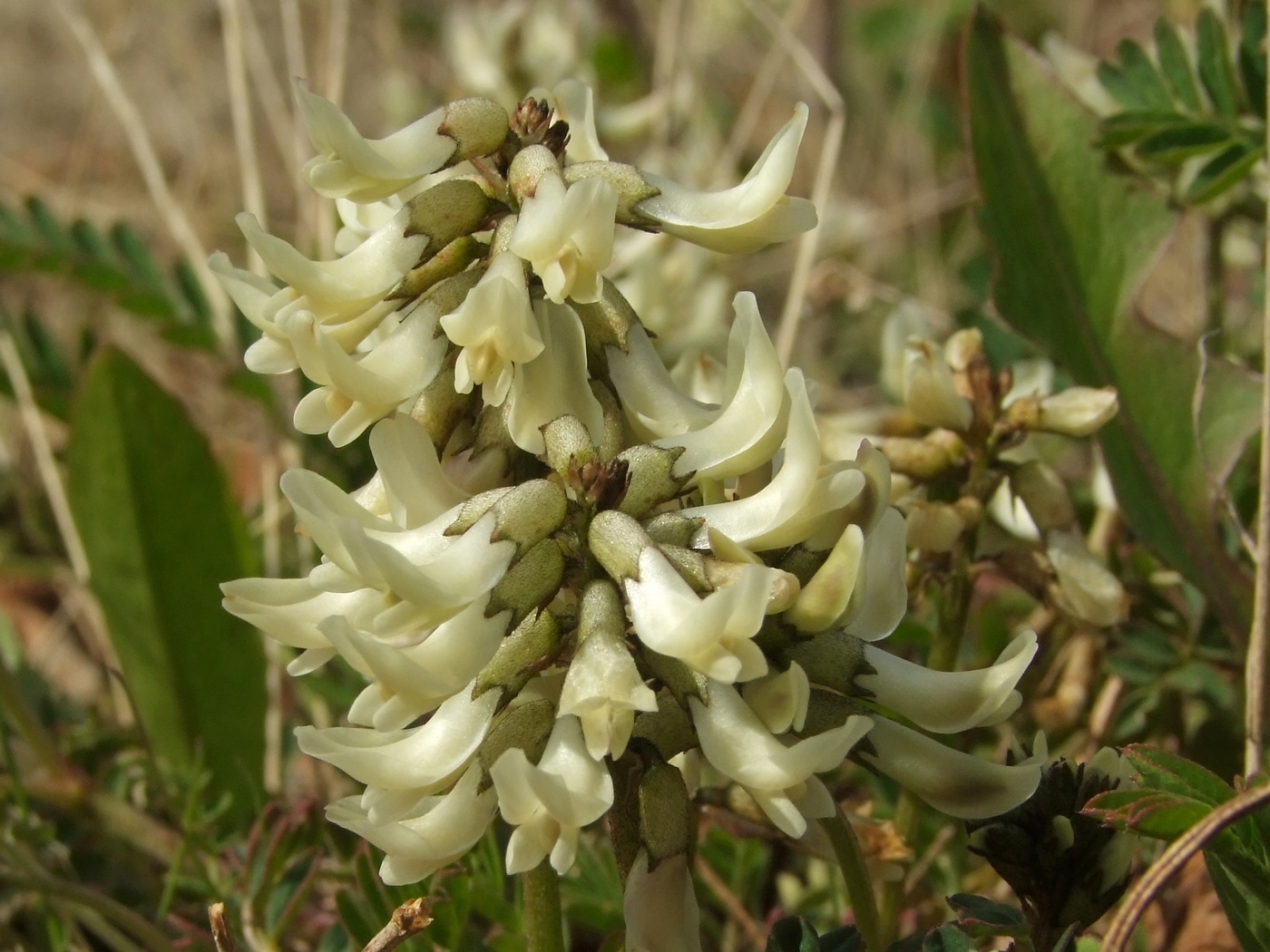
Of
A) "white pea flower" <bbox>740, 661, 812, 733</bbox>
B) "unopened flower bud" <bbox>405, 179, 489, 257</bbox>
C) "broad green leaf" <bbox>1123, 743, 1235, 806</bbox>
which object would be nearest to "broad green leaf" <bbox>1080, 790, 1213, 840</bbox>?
"broad green leaf" <bbox>1123, 743, 1235, 806</bbox>

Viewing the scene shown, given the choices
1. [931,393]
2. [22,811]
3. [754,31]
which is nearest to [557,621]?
[931,393]

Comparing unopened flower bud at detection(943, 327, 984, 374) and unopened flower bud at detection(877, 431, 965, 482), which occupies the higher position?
unopened flower bud at detection(943, 327, 984, 374)

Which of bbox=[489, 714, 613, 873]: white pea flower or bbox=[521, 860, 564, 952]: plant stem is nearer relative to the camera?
bbox=[489, 714, 613, 873]: white pea flower

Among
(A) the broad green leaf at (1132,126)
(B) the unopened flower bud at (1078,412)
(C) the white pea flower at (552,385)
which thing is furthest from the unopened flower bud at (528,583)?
Result: (A) the broad green leaf at (1132,126)

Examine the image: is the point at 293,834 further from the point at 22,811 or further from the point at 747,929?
the point at 747,929

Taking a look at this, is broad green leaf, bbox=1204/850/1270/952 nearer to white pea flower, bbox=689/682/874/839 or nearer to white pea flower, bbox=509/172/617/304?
white pea flower, bbox=689/682/874/839

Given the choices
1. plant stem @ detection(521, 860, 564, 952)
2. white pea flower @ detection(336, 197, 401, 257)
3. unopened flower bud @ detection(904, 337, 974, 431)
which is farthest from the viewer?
unopened flower bud @ detection(904, 337, 974, 431)
